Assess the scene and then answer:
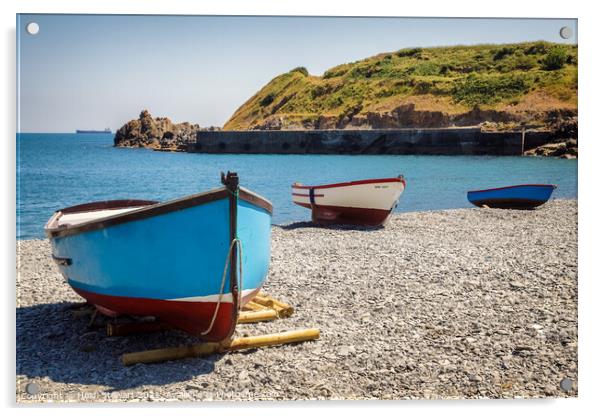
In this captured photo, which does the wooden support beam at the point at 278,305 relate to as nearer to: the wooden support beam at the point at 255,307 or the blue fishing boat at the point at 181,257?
the wooden support beam at the point at 255,307

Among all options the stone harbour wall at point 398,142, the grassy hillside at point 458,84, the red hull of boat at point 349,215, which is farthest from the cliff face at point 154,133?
the stone harbour wall at point 398,142

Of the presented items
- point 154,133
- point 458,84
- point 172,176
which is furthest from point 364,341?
point 458,84

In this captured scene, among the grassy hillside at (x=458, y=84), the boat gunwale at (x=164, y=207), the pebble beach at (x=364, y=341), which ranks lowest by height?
the pebble beach at (x=364, y=341)

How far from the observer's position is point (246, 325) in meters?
5.64

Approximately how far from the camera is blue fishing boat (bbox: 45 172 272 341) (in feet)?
14.7

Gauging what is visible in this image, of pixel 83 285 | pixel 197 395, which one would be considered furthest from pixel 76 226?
pixel 197 395

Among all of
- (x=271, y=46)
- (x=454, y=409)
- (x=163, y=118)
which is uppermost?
(x=271, y=46)

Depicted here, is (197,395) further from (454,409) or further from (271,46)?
(271,46)

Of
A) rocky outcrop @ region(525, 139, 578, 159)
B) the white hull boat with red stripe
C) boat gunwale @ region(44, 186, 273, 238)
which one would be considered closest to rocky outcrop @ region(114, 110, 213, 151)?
boat gunwale @ region(44, 186, 273, 238)

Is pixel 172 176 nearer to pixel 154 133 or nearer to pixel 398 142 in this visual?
pixel 154 133

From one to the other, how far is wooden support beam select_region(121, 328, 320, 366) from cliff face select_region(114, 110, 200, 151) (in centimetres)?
285

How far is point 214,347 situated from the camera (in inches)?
193

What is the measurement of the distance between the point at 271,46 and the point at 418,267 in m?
3.39

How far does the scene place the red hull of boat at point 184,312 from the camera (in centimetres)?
467
